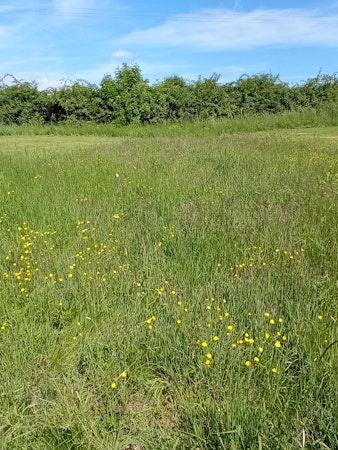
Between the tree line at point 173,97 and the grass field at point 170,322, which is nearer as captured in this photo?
the grass field at point 170,322

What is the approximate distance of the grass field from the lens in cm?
188

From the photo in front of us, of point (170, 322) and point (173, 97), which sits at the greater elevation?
point (173, 97)

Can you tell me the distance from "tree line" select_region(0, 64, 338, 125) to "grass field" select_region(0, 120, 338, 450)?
16794 millimetres

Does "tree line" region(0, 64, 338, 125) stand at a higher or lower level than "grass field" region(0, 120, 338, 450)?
higher

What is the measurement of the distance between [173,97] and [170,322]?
20.0m

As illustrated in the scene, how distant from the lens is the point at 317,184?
5.54 m

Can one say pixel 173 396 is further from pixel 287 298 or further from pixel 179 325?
pixel 287 298

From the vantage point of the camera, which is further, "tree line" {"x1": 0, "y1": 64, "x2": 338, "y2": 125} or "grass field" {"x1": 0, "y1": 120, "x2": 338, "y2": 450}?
"tree line" {"x1": 0, "y1": 64, "x2": 338, "y2": 125}

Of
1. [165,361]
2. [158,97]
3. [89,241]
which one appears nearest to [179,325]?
[165,361]

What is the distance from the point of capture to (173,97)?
834 inches

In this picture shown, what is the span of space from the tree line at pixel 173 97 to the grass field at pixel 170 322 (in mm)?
16794

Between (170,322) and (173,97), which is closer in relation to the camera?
(170,322)

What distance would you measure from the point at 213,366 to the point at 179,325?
409mm

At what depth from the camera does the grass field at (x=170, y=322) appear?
1880 mm
